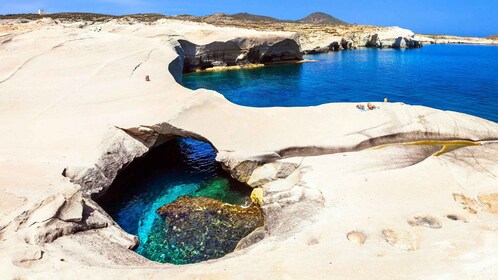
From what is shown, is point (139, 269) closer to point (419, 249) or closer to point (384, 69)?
point (419, 249)

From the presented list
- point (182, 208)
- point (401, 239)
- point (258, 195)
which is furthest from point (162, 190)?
point (401, 239)

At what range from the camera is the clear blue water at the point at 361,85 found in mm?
38938

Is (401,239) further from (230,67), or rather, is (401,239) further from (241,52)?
(241,52)

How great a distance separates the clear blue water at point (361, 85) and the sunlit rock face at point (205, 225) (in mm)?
21697

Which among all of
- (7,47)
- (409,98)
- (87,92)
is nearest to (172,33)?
(7,47)

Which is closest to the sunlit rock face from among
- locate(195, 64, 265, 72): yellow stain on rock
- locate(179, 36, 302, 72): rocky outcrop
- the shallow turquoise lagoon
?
the shallow turquoise lagoon

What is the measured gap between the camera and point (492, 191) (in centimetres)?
1638

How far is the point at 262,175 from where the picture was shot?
63.7 ft

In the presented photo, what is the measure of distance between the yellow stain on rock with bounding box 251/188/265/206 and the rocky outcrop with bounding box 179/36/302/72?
1652 inches

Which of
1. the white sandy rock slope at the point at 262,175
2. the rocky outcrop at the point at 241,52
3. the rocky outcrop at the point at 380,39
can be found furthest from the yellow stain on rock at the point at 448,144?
the rocky outcrop at the point at 380,39

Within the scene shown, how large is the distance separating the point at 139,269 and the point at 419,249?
9371 mm

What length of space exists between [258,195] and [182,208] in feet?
13.4

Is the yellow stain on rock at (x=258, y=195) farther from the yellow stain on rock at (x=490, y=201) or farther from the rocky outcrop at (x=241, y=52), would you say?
the rocky outcrop at (x=241, y=52)

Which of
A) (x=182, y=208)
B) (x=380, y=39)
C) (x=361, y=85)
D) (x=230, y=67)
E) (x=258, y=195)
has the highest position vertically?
(x=380, y=39)
